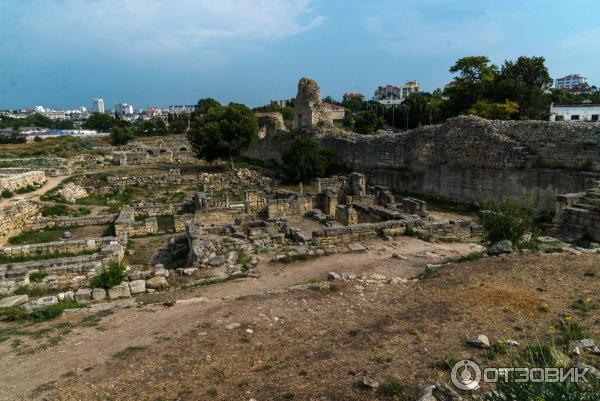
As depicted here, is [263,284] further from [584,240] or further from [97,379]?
[584,240]

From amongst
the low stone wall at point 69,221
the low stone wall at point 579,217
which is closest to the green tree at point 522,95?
the low stone wall at point 579,217

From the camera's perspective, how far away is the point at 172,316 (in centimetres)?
732

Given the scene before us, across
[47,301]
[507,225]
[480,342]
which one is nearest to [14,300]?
[47,301]

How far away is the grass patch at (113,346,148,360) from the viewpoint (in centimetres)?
582

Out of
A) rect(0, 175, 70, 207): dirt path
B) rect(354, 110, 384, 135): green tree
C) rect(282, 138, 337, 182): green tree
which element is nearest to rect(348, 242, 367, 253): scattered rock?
rect(282, 138, 337, 182): green tree

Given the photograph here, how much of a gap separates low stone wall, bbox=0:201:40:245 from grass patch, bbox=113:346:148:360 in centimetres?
1275

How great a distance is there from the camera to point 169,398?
476 cm

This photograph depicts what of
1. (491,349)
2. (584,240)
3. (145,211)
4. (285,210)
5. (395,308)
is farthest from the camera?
(145,211)

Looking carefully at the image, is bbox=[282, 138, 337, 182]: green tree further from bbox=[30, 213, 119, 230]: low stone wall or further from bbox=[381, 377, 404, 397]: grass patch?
bbox=[381, 377, 404, 397]: grass patch

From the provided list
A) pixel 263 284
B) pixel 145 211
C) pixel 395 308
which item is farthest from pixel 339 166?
pixel 395 308

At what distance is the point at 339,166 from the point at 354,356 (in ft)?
79.4

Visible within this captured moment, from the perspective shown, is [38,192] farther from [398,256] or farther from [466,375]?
[466,375]

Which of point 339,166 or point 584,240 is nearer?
point 584,240

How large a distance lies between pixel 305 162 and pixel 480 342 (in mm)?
22464
